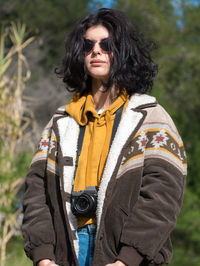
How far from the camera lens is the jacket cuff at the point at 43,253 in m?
1.89

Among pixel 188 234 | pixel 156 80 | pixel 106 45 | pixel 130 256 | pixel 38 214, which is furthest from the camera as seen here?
pixel 156 80

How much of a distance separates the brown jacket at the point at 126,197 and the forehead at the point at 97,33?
347 millimetres

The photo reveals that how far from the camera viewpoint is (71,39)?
7.61 ft

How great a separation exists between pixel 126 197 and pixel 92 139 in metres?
0.34

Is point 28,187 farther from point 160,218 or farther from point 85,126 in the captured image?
point 160,218

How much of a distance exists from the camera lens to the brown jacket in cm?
5

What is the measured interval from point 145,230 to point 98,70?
0.79 m

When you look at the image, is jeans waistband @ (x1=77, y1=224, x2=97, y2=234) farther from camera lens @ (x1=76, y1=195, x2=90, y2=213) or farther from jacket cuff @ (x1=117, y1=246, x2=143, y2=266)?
jacket cuff @ (x1=117, y1=246, x2=143, y2=266)

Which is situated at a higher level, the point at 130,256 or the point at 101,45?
the point at 101,45

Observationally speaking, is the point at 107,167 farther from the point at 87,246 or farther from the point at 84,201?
the point at 87,246

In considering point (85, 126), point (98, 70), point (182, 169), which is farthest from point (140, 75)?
point (182, 169)

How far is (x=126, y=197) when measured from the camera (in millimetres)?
1804

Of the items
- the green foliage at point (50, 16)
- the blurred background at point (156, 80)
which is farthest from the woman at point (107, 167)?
the green foliage at point (50, 16)

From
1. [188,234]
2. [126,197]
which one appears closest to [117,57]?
[126,197]
